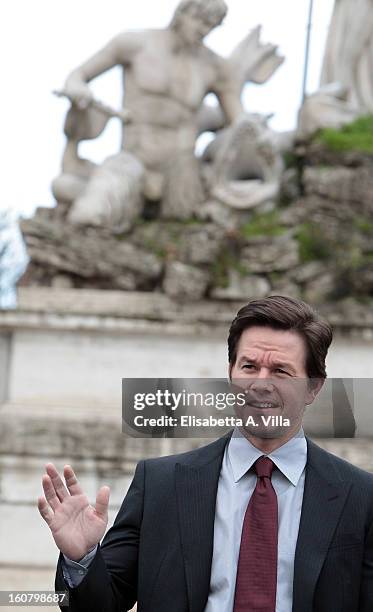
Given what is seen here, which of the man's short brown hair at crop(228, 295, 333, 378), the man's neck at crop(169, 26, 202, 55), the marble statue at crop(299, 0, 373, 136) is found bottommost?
the man's short brown hair at crop(228, 295, 333, 378)

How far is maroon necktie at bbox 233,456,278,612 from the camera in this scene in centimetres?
224

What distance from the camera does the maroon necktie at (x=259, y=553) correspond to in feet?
7.34

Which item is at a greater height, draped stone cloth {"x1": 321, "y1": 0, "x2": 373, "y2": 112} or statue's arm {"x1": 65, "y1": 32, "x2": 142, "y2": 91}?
draped stone cloth {"x1": 321, "y1": 0, "x2": 373, "y2": 112}

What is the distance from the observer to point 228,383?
2385mm

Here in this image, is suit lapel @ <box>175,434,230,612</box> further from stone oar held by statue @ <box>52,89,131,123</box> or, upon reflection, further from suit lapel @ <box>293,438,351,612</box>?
stone oar held by statue @ <box>52,89,131,123</box>

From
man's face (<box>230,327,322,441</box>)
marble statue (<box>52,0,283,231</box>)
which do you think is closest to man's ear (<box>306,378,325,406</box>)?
man's face (<box>230,327,322,441</box>)

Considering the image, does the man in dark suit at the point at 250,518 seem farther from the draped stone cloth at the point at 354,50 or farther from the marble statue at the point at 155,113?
the draped stone cloth at the point at 354,50

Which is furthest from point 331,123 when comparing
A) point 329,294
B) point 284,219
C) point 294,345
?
point 294,345

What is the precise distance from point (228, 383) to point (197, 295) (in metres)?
5.33

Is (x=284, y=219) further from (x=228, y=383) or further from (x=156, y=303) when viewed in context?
(x=228, y=383)

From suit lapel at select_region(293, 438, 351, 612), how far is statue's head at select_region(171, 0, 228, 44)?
7042 millimetres

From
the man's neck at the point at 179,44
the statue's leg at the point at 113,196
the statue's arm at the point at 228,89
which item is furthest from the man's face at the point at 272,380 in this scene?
the statue's arm at the point at 228,89

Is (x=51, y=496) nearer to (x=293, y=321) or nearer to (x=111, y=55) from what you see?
(x=293, y=321)

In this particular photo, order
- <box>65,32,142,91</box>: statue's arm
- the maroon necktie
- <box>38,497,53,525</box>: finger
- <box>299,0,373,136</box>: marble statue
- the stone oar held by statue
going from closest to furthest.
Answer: the maroon necktie < <box>38,497,53,525</box>: finger < the stone oar held by statue < <box>65,32,142,91</box>: statue's arm < <box>299,0,373,136</box>: marble statue
